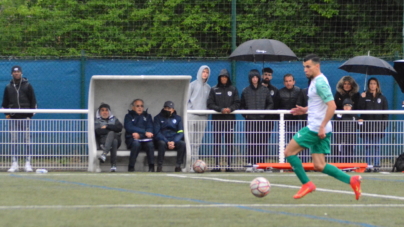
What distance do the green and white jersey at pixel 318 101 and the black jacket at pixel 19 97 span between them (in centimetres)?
655

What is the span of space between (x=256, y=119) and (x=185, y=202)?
18.6ft

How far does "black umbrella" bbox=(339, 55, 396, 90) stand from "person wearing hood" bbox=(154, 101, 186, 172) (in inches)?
146

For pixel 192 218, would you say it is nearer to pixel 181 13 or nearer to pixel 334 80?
pixel 334 80

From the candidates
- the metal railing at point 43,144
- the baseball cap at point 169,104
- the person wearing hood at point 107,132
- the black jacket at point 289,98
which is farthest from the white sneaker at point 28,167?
the black jacket at point 289,98

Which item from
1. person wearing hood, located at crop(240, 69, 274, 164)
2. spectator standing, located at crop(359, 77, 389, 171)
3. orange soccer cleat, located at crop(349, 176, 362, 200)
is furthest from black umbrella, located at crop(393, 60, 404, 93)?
orange soccer cleat, located at crop(349, 176, 362, 200)

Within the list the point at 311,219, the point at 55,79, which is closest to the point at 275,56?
the point at 55,79

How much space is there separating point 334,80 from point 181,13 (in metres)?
4.94

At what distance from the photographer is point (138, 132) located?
13602 mm

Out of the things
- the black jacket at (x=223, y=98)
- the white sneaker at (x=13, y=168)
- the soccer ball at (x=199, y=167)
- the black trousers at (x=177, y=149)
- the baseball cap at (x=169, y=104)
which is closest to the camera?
the soccer ball at (x=199, y=167)

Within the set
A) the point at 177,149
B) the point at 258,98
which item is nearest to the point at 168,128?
the point at 177,149

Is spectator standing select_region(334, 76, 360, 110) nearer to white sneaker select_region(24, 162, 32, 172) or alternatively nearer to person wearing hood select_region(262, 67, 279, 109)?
person wearing hood select_region(262, 67, 279, 109)

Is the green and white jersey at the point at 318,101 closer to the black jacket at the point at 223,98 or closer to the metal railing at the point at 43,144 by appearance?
the black jacket at the point at 223,98

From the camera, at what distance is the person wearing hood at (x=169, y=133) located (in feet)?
44.7

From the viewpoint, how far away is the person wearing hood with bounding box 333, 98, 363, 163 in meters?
13.8
